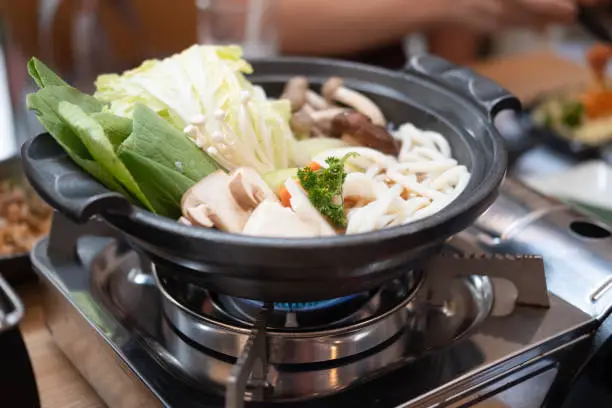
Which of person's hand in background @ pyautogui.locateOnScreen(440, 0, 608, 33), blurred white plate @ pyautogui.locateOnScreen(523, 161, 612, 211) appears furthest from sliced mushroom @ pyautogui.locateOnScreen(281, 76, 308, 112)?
person's hand in background @ pyautogui.locateOnScreen(440, 0, 608, 33)

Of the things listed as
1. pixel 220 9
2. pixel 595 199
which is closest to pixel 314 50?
pixel 220 9

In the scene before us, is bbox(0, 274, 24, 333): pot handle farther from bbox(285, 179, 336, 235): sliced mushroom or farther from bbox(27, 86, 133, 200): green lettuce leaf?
bbox(285, 179, 336, 235): sliced mushroom

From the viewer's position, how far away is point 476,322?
1.05 m

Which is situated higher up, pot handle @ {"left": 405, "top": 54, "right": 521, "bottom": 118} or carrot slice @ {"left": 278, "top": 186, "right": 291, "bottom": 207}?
pot handle @ {"left": 405, "top": 54, "right": 521, "bottom": 118}

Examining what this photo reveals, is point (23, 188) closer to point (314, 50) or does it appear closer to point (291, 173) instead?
point (291, 173)

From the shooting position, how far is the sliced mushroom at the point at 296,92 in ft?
4.15

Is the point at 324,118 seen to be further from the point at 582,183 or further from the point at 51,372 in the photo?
the point at 582,183

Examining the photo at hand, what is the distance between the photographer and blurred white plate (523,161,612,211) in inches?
69.3

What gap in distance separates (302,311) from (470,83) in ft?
1.61

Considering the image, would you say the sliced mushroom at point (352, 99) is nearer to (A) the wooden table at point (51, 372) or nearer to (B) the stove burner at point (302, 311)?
(B) the stove burner at point (302, 311)

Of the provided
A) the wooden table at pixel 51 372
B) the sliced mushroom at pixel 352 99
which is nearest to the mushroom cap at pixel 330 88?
the sliced mushroom at pixel 352 99

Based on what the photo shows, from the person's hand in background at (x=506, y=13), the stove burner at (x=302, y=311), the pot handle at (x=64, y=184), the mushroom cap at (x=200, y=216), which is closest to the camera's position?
the pot handle at (x=64, y=184)

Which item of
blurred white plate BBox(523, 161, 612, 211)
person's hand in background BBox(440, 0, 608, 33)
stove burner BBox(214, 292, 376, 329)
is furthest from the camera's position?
person's hand in background BBox(440, 0, 608, 33)

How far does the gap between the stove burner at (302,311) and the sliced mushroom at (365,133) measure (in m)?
0.26
